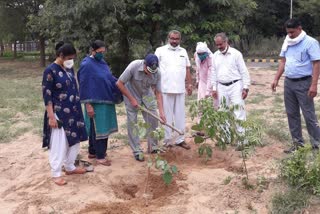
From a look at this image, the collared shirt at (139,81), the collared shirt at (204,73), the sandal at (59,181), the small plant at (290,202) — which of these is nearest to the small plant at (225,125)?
the small plant at (290,202)

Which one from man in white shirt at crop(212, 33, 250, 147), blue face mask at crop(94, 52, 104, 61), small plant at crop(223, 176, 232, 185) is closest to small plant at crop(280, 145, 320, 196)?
small plant at crop(223, 176, 232, 185)

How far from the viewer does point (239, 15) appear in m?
12.6

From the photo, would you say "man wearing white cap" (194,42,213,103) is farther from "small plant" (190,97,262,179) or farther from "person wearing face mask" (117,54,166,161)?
"small plant" (190,97,262,179)

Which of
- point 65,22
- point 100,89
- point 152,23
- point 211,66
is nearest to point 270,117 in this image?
point 211,66

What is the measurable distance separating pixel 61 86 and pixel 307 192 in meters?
2.63

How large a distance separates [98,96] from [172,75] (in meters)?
1.18

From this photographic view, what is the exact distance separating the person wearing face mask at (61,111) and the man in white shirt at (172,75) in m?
1.39

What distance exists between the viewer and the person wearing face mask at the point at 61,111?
4.49 m

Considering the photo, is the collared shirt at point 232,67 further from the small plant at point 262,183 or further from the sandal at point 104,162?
the sandal at point 104,162

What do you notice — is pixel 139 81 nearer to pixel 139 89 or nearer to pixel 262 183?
pixel 139 89

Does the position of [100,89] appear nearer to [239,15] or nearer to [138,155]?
[138,155]

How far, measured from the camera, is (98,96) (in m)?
5.11

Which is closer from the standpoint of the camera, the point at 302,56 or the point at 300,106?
the point at 302,56

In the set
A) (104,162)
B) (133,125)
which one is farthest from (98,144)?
(133,125)
